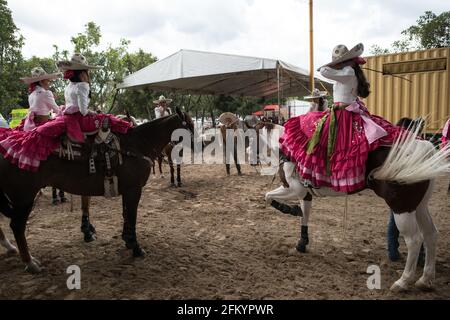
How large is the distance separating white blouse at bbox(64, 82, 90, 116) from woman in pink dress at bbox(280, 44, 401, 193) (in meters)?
2.51

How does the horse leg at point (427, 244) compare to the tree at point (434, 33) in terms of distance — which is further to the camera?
the tree at point (434, 33)

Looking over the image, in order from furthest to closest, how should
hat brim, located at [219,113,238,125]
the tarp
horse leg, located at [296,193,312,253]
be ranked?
hat brim, located at [219,113,238,125]
the tarp
horse leg, located at [296,193,312,253]

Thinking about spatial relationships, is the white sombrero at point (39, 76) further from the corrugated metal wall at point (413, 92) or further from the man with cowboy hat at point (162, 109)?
the corrugated metal wall at point (413, 92)

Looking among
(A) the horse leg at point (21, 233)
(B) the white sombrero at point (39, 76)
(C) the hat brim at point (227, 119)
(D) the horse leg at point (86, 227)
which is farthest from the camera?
(C) the hat brim at point (227, 119)

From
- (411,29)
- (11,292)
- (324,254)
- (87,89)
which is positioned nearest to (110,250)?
(11,292)

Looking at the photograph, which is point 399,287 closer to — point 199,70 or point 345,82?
point 345,82

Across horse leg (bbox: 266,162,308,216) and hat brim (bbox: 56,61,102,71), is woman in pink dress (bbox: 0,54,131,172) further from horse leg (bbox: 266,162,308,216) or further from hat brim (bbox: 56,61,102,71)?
horse leg (bbox: 266,162,308,216)

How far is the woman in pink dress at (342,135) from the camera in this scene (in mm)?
3041

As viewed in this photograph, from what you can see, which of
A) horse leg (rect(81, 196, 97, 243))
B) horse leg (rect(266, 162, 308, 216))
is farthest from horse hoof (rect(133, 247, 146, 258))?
horse leg (rect(266, 162, 308, 216))

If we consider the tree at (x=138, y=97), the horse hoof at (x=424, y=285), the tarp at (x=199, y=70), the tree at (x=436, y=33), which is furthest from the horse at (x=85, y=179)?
the tree at (x=436, y=33)

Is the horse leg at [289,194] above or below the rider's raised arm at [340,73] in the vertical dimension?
below

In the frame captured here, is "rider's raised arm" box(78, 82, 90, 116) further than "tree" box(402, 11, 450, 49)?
No

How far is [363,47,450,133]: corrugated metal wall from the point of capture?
855 centimetres

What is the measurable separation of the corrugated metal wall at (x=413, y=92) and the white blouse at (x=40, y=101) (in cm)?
879
